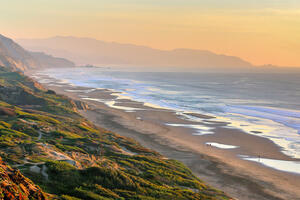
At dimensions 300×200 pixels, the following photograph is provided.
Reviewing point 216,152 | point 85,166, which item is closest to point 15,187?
point 85,166

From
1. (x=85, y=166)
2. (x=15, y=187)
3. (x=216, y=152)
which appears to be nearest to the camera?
(x=15, y=187)

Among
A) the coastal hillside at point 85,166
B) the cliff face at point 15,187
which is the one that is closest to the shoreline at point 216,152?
the coastal hillside at point 85,166

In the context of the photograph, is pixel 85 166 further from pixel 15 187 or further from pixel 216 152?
pixel 216 152

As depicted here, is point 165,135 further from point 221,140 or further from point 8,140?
point 8,140

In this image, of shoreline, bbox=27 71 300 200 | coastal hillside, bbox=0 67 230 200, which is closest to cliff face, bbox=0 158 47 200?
coastal hillside, bbox=0 67 230 200

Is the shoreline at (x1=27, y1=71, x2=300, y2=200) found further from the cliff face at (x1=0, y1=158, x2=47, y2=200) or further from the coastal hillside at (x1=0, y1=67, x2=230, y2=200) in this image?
the cliff face at (x1=0, y1=158, x2=47, y2=200)

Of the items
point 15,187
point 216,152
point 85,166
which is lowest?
point 216,152
